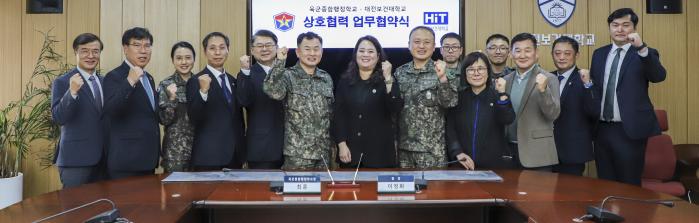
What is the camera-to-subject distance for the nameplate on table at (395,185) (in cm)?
232

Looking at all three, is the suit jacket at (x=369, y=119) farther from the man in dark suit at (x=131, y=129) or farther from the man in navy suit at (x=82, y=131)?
the man in navy suit at (x=82, y=131)

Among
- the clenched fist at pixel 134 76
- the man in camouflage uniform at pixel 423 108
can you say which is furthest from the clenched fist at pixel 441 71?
the clenched fist at pixel 134 76

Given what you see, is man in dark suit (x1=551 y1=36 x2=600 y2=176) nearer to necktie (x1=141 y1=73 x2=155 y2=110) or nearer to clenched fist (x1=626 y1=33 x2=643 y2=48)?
clenched fist (x1=626 y1=33 x2=643 y2=48)

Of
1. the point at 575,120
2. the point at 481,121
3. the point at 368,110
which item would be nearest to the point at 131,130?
the point at 368,110

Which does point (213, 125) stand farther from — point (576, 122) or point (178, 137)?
point (576, 122)

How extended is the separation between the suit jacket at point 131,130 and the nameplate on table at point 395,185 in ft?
6.10

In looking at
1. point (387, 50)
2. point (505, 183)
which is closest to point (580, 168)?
point (505, 183)

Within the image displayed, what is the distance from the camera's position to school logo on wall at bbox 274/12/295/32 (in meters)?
5.00

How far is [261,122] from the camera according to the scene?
3623 mm

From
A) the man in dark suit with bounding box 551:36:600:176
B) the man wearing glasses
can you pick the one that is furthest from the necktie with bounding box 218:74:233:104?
the man in dark suit with bounding box 551:36:600:176

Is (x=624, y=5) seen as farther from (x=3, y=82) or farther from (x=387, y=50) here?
(x=3, y=82)

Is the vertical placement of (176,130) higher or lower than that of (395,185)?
higher

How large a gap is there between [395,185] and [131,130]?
77.3 inches

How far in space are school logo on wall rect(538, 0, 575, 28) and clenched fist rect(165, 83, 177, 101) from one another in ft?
11.0
